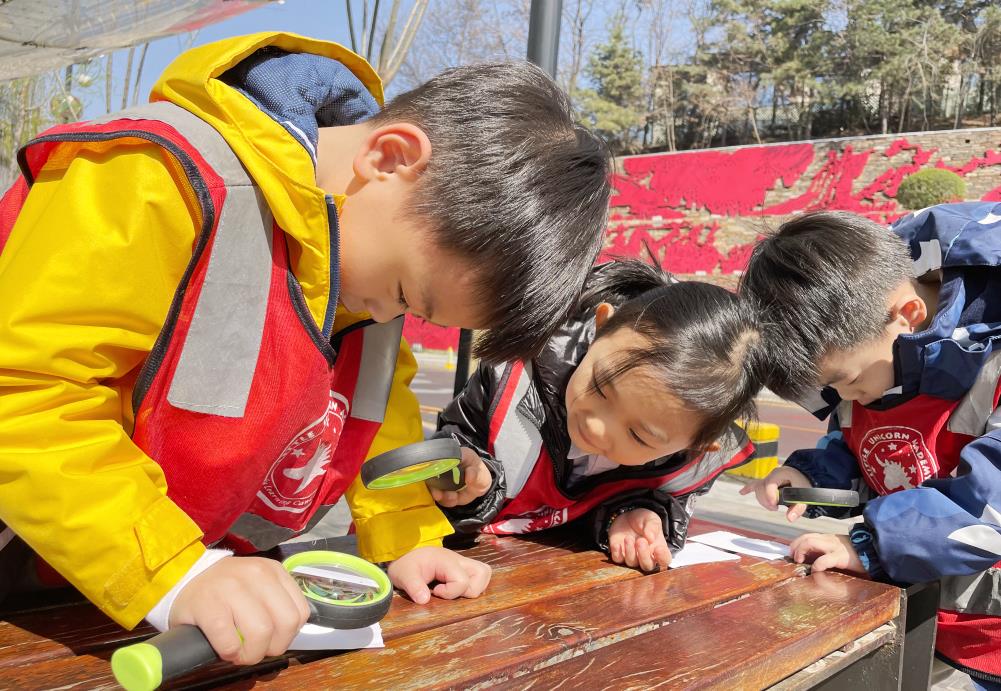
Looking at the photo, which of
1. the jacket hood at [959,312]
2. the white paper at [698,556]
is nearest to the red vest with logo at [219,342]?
the white paper at [698,556]

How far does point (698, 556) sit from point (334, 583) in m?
0.94

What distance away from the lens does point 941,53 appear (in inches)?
762

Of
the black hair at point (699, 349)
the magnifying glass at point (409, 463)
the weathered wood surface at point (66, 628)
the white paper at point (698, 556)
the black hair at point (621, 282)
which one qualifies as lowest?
the white paper at point (698, 556)

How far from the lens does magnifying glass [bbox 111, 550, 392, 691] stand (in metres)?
0.70

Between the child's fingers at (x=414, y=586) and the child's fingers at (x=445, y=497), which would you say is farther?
the child's fingers at (x=445, y=497)

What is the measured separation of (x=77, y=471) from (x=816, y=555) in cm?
153

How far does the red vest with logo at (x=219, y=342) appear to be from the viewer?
1.07 metres

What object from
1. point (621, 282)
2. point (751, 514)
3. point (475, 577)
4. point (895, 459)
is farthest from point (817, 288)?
point (751, 514)

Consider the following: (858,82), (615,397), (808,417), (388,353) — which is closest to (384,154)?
(388,353)

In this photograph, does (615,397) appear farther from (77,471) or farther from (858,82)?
(858,82)

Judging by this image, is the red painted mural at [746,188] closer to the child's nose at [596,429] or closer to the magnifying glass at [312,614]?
the child's nose at [596,429]

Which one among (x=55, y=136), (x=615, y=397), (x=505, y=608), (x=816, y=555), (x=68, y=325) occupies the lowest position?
(x=816, y=555)

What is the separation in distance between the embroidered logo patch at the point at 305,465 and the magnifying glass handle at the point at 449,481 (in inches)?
7.8

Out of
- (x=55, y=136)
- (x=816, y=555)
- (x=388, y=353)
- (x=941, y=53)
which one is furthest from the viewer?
(x=941, y=53)
